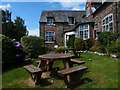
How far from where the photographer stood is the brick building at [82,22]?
34.5 feet

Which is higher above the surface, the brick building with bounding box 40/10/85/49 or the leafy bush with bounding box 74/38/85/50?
the brick building with bounding box 40/10/85/49

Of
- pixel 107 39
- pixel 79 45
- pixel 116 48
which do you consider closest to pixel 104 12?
pixel 107 39

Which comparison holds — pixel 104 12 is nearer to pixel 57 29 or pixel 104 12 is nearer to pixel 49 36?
pixel 57 29

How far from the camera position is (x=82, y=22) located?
15375 millimetres

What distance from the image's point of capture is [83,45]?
45.0 feet

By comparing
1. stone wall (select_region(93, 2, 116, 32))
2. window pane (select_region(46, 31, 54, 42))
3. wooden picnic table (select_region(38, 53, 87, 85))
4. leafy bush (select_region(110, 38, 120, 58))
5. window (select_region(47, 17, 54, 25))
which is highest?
window (select_region(47, 17, 54, 25))

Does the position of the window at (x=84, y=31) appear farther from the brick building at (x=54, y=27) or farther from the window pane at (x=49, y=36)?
the window pane at (x=49, y=36)

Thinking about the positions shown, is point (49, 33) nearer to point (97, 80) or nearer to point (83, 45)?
point (83, 45)

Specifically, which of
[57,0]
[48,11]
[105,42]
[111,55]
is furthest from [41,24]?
[111,55]

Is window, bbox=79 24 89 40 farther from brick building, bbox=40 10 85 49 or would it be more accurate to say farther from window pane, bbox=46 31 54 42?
window pane, bbox=46 31 54 42

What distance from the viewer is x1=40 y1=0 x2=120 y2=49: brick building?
10508 millimetres

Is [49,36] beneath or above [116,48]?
above

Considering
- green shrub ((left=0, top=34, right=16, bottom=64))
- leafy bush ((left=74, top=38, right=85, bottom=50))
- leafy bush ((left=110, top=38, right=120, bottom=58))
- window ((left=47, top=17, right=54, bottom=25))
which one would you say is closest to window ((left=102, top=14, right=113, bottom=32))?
leafy bush ((left=74, top=38, right=85, bottom=50))

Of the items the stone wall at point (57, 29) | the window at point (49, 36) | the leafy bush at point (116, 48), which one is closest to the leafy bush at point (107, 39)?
the leafy bush at point (116, 48)
